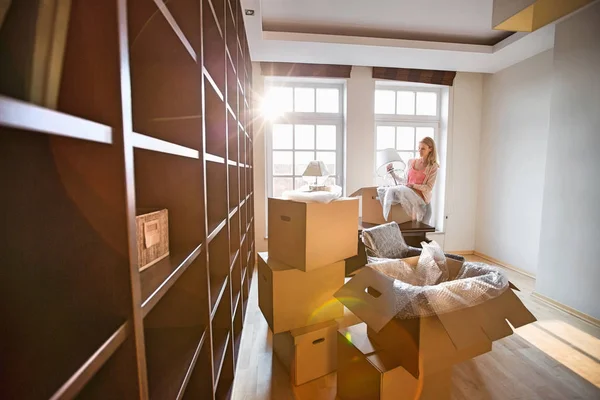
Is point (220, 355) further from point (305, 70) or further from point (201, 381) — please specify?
point (305, 70)

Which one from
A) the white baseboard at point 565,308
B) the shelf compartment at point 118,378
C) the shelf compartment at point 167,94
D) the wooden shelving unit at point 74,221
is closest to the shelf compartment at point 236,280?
the shelf compartment at point 167,94

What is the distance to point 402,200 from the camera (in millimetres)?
2555

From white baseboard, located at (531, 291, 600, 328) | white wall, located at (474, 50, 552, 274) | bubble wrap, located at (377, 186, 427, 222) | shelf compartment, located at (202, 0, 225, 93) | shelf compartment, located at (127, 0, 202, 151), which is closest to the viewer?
shelf compartment, located at (127, 0, 202, 151)

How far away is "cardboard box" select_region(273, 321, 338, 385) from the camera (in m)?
1.51

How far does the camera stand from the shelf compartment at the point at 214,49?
130 centimetres

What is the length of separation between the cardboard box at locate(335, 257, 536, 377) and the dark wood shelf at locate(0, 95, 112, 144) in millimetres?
1143

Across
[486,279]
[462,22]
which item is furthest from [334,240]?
[462,22]

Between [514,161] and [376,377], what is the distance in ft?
11.3

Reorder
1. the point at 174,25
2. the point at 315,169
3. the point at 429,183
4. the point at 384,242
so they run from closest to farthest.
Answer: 1. the point at 174,25
2. the point at 384,242
3. the point at 429,183
4. the point at 315,169

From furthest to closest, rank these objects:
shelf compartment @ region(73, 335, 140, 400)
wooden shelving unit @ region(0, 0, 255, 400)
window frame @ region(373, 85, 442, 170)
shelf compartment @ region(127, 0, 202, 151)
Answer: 1. window frame @ region(373, 85, 442, 170)
2. shelf compartment @ region(127, 0, 202, 151)
3. shelf compartment @ region(73, 335, 140, 400)
4. wooden shelving unit @ region(0, 0, 255, 400)

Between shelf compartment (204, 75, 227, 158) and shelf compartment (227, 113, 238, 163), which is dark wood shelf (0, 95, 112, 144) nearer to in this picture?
shelf compartment (204, 75, 227, 158)

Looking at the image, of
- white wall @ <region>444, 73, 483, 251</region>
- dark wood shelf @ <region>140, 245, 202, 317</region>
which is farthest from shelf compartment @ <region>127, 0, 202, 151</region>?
white wall @ <region>444, 73, 483, 251</region>

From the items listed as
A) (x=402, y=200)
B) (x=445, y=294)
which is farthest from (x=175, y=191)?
(x=402, y=200)

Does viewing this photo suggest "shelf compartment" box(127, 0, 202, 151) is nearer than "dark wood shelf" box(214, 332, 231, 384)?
Yes
